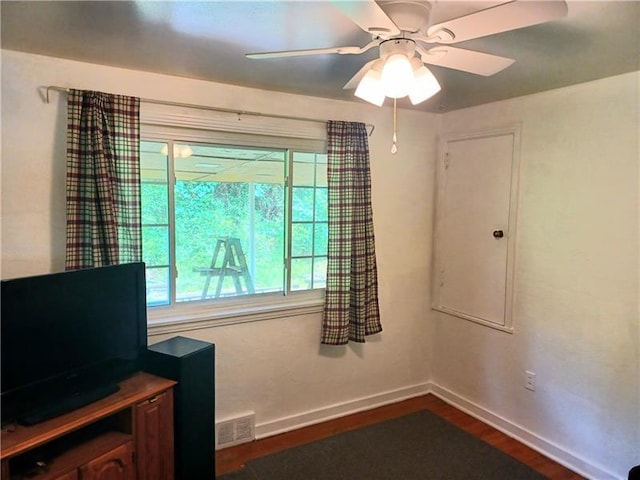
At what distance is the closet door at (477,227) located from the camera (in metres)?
2.86

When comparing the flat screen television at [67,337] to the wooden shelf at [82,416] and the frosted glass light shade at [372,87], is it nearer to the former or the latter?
the wooden shelf at [82,416]

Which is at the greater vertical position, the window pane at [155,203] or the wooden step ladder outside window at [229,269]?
the window pane at [155,203]

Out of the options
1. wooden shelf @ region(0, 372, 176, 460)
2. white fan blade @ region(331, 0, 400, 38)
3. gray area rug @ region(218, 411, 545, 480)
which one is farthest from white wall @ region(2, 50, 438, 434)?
white fan blade @ region(331, 0, 400, 38)

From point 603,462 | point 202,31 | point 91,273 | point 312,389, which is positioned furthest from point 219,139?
point 603,462

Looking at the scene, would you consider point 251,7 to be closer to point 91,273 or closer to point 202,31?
point 202,31

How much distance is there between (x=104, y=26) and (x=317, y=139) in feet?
4.81

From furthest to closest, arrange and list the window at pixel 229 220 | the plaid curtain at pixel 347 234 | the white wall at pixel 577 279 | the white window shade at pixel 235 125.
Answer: the plaid curtain at pixel 347 234, the window at pixel 229 220, the white window shade at pixel 235 125, the white wall at pixel 577 279

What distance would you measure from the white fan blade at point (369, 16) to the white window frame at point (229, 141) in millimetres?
1405

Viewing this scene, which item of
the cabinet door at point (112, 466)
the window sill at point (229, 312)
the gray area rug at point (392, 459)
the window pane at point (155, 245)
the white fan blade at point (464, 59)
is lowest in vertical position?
the gray area rug at point (392, 459)

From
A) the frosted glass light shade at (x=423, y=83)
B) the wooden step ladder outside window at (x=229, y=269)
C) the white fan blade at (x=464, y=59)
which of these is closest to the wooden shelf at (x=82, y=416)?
the wooden step ladder outside window at (x=229, y=269)

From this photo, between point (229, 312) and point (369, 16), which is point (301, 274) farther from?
point (369, 16)

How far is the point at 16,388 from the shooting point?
1623 mm

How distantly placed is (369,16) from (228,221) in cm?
171

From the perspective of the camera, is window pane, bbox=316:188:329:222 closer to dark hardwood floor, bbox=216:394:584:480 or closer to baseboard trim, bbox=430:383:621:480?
dark hardwood floor, bbox=216:394:584:480
